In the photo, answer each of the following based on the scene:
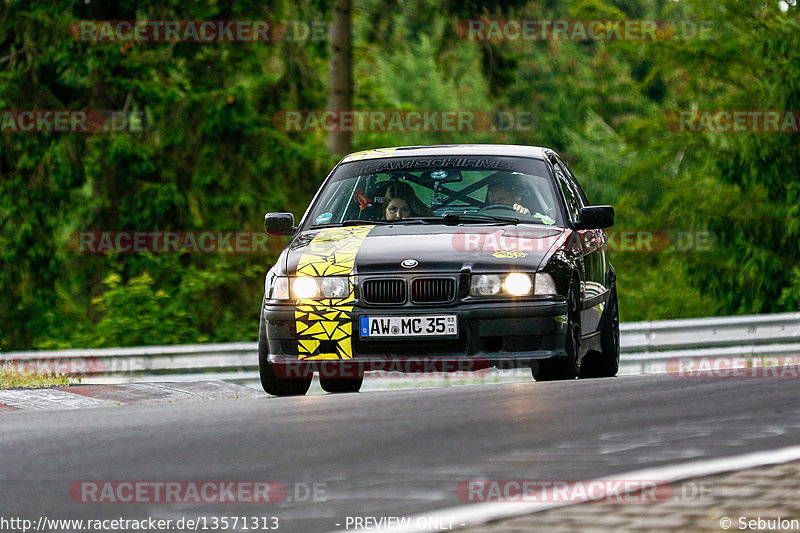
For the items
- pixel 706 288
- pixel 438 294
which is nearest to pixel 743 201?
pixel 706 288

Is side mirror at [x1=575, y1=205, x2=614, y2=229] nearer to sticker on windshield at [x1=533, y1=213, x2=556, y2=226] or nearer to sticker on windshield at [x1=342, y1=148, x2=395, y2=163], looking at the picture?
sticker on windshield at [x1=533, y1=213, x2=556, y2=226]

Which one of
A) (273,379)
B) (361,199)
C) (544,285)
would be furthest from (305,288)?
(544,285)

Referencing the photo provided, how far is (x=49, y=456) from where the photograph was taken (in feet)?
21.8

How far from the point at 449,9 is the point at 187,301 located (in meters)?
7.05

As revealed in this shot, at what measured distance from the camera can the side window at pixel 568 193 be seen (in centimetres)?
1048

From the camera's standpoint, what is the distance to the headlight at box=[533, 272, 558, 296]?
8.88 m

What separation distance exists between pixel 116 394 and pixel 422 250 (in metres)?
2.48

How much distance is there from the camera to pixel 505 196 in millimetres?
10094

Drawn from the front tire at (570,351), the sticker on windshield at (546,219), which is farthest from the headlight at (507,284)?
the sticker on windshield at (546,219)

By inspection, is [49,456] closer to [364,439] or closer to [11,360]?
[364,439]

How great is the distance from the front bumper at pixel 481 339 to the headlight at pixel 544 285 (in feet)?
0.23

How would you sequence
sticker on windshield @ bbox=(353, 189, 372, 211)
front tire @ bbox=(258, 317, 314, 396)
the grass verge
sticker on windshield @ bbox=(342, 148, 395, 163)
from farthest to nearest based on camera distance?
sticker on windshield @ bbox=(342, 148, 395, 163), the grass verge, sticker on windshield @ bbox=(353, 189, 372, 211), front tire @ bbox=(258, 317, 314, 396)

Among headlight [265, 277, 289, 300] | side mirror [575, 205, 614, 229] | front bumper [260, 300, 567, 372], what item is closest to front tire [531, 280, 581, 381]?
front bumper [260, 300, 567, 372]

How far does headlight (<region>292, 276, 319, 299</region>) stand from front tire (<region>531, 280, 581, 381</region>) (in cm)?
152
